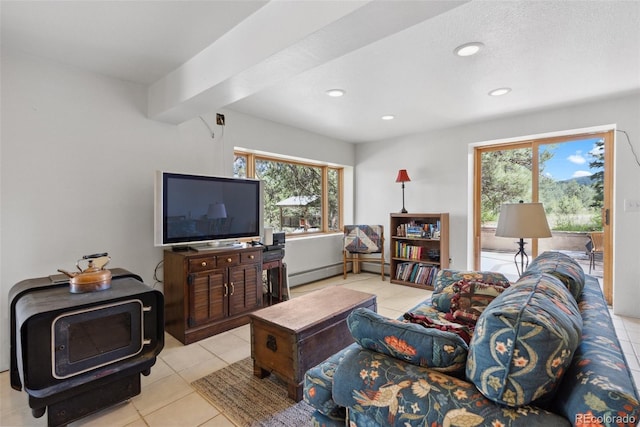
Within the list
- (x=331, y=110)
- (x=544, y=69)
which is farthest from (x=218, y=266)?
(x=544, y=69)

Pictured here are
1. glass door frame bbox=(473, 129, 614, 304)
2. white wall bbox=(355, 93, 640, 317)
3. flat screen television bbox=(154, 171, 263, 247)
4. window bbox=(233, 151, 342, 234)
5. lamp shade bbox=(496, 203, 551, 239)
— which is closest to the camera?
lamp shade bbox=(496, 203, 551, 239)

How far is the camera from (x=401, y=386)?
970 millimetres

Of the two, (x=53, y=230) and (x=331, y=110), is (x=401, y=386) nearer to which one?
(x=53, y=230)

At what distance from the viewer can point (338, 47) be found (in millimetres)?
1657

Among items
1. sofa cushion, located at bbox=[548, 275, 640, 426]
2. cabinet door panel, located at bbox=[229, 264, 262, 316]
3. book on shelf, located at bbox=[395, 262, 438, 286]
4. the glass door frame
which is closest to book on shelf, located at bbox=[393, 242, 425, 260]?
book on shelf, located at bbox=[395, 262, 438, 286]

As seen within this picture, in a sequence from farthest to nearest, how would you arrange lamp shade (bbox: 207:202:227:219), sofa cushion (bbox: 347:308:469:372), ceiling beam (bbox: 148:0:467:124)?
lamp shade (bbox: 207:202:227:219) → ceiling beam (bbox: 148:0:467:124) → sofa cushion (bbox: 347:308:469:372)

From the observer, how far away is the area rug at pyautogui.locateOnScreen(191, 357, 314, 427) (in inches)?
67.3

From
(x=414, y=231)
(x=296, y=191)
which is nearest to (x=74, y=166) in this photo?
(x=296, y=191)

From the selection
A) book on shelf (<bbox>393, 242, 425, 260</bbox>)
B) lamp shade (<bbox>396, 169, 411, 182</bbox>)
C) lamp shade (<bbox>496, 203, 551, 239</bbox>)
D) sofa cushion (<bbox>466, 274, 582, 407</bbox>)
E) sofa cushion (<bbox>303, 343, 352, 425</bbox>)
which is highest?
lamp shade (<bbox>396, 169, 411, 182</bbox>)

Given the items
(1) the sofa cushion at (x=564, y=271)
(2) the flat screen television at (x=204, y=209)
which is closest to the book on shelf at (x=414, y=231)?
(2) the flat screen television at (x=204, y=209)

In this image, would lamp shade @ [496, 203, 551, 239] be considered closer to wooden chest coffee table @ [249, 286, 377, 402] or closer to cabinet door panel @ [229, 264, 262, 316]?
wooden chest coffee table @ [249, 286, 377, 402]

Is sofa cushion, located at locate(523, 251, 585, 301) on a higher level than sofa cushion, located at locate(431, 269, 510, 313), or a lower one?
higher

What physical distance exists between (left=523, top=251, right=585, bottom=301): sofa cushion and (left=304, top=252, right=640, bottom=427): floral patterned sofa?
200mm

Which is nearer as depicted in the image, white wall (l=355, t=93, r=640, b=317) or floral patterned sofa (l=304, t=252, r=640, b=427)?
floral patterned sofa (l=304, t=252, r=640, b=427)
